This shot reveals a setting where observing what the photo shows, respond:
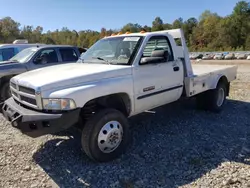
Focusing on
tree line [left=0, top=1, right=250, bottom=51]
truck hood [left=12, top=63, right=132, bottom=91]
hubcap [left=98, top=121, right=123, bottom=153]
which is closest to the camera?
truck hood [left=12, top=63, right=132, bottom=91]

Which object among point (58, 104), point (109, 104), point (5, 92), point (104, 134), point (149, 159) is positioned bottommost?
point (149, 159)

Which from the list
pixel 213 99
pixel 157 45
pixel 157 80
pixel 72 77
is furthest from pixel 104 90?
pixel 213 99

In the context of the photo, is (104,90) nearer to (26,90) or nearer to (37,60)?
(26,90)

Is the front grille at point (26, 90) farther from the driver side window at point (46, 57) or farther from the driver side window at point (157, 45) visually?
the driver side window at point (46, 57)

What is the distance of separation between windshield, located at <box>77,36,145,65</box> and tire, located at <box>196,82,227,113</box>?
2.71m

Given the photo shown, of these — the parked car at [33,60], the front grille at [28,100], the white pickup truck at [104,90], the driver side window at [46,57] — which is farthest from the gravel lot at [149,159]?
the driver side window at [46,57]

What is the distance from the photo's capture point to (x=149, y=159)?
391 cm

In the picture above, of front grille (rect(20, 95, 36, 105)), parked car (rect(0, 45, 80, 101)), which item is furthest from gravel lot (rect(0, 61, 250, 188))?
parked car (rect(0, 45, 80, 101))

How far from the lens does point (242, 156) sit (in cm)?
396

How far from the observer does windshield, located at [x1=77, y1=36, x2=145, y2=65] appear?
14.1 ft

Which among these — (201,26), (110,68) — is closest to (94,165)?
(110,68)

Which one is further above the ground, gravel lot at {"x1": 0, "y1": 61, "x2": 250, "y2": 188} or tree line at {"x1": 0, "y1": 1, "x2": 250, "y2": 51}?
tree line at {"x1": 0, "y1": 1, "x2": 250, "y2": 51}

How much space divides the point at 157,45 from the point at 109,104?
5.68ft

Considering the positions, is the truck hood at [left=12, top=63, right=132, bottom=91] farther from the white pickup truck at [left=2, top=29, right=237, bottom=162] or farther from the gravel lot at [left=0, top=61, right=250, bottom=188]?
the gravel lot at [left=0, top=61, right=250, bottom=188]
